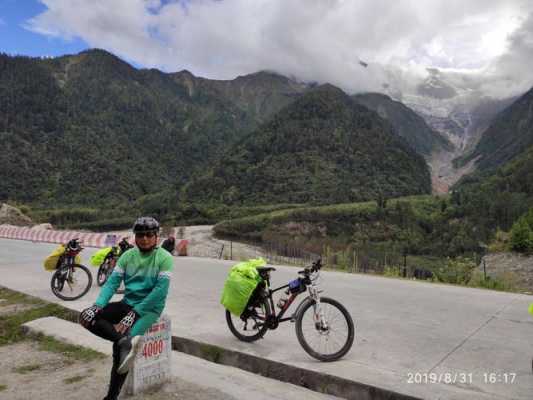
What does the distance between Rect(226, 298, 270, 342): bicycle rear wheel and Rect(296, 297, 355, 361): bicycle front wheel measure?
2.07ft

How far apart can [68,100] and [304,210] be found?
342 feet

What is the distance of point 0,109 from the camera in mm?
127438

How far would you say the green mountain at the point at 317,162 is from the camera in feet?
394

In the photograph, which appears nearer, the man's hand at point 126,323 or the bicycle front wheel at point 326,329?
the man's hand at point 126,323

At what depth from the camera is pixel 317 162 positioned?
133 metres

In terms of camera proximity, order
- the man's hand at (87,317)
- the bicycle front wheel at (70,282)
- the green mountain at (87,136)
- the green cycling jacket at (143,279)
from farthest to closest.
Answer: the green mountain at (87,136) < the bicycle front wheel at (70,282) < the green cycling jacket at (143,279) < the man's hand at (87,317)

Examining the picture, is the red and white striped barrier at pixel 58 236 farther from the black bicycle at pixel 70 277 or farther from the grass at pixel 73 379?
the grass at pixel 73 379

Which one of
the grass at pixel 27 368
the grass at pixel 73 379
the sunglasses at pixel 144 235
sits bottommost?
the grass at pixel 27 368

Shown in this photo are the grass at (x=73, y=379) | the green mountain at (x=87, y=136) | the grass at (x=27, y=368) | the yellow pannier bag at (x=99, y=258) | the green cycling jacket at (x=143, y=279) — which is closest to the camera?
the green cycling jacket at (x=143, y=279)

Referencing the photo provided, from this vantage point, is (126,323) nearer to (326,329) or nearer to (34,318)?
(326,329)

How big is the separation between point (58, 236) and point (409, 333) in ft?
78.7

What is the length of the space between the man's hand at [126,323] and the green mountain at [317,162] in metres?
110

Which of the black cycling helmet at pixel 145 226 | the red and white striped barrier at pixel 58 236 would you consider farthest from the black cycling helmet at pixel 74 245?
the red and white striped barrier at pixel 58 236

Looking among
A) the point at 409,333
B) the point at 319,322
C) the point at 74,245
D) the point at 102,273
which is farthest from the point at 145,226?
the point at 102,273
